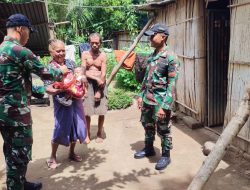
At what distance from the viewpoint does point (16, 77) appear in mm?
3240

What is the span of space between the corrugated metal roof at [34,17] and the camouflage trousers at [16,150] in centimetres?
523

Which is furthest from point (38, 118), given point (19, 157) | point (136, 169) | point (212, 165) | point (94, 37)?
point (212, 165)

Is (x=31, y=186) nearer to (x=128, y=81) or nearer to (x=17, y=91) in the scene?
(x=17, y=91)

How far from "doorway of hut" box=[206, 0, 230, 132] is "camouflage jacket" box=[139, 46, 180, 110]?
2.08 meters

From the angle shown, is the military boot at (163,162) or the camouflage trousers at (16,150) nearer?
the camouflage trousers at (16,150)

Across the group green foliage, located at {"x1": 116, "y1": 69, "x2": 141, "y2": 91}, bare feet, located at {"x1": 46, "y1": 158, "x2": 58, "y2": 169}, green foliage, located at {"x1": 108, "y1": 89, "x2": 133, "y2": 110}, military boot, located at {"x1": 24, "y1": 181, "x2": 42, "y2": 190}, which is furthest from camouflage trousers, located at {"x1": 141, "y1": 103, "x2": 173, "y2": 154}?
green foliage, located at {"x1": 116, "y1": 69, "x2": 141, "y2": 91}

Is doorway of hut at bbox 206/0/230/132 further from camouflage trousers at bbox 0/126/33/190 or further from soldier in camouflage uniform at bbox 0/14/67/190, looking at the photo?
camouflage trousers at bbox 0/126/33/190

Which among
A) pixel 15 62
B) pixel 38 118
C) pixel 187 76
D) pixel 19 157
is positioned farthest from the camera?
pixel 38 118

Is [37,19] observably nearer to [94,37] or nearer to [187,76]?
[94,37]

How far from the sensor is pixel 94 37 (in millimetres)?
5297

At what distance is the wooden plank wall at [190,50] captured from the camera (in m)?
6.26

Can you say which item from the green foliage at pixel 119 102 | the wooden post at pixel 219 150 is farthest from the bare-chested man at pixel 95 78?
the wooden post at pixel 219 150

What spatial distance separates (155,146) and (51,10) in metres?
14.2

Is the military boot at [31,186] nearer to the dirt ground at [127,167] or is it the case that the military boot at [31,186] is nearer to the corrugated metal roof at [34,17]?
the dirt ground at [127,167]
